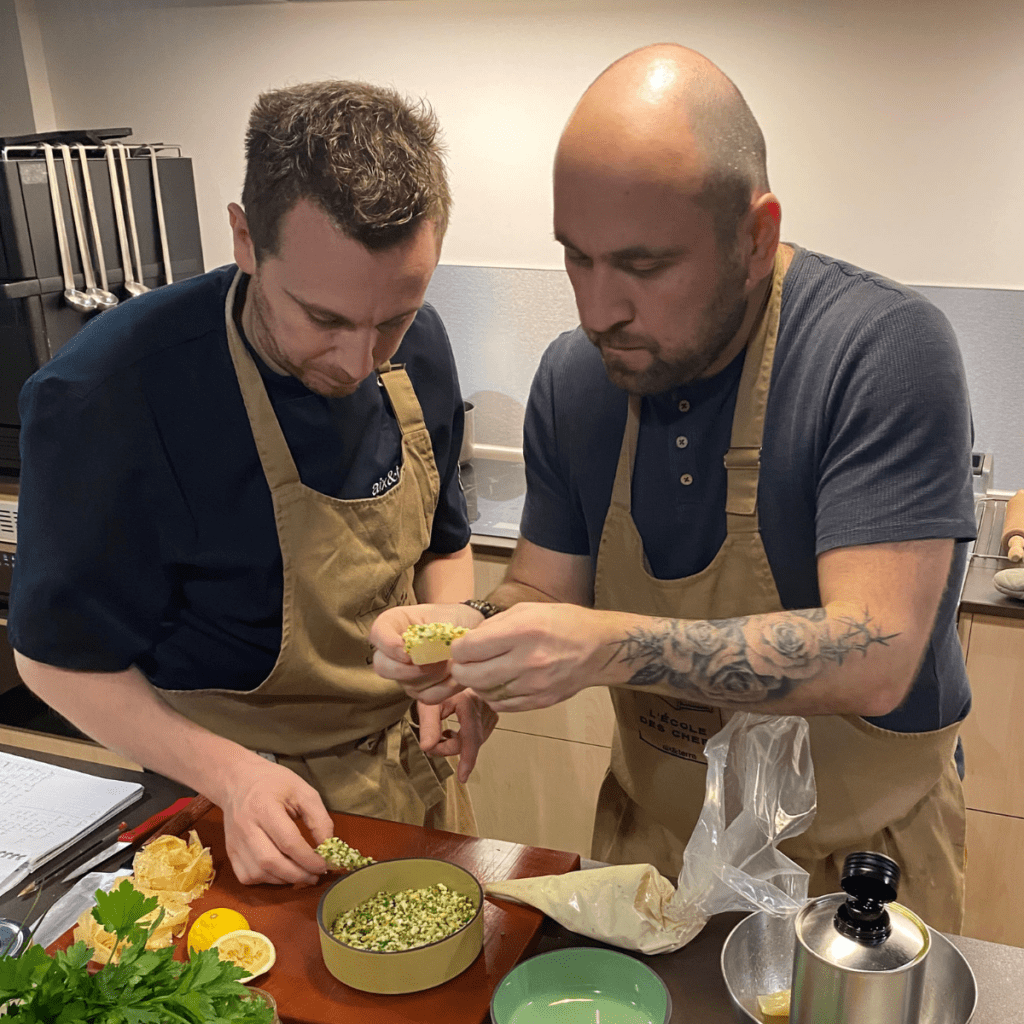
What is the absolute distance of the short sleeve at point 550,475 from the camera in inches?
56.2

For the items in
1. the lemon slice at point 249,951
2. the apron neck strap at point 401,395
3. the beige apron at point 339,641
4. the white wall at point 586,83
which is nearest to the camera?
the lemon slice at point 249,951

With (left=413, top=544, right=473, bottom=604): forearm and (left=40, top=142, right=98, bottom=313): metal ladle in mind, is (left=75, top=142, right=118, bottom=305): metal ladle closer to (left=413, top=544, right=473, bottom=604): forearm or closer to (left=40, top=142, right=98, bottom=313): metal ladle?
(left=40, top=142, right=98, bottom=313): metal ladle

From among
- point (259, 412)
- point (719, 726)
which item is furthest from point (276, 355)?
point (719, 726)

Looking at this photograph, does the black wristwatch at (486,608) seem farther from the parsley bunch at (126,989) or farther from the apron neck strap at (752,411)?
the parsley bunch at (126,989)

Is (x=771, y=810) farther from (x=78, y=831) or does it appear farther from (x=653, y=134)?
(x=78, y=831)

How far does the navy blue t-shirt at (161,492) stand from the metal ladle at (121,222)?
4.54 feet

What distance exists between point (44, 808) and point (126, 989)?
0.67 meters

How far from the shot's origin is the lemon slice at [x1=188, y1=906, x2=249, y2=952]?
3.52 feet

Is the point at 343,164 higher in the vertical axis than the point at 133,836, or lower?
higher

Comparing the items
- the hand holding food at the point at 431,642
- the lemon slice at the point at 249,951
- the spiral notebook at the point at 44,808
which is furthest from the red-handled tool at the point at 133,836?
the hand holding food at the point at 431,642

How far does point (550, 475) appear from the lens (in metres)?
1.45

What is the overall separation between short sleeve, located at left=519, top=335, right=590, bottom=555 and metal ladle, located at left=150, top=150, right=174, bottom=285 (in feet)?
5.47

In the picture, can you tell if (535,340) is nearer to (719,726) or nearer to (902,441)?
(719,726)

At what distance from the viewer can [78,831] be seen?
1304mm
